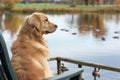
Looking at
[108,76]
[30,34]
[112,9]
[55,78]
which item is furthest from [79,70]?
[112,9]

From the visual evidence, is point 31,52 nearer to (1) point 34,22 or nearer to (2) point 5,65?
(1) point 34,22

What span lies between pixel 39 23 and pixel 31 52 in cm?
29

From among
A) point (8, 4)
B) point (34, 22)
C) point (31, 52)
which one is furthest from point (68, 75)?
Result: point (8, 4)

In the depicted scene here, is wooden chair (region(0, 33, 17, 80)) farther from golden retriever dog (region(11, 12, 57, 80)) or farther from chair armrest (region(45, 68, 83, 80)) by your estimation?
golden retriever dog (region(11, 12, 57, 80))

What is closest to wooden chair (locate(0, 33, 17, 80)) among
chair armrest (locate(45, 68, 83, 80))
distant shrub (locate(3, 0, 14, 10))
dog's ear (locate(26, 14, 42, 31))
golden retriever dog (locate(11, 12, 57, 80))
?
chair armrest (locate(45, 68, 83, 80))

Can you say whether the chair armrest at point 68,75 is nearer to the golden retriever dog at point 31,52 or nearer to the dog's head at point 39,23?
the golden retriever dog at point 31,52

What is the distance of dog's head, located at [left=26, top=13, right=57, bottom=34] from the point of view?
3.60 m

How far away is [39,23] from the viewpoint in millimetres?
3650

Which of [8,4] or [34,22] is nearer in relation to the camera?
[34,22]

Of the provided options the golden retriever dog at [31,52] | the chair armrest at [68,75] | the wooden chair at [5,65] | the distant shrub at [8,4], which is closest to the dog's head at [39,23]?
the golden retriever dog at [31,52]

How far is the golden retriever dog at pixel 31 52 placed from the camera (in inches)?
137

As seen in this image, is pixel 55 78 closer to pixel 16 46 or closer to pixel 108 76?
pixel 16 46

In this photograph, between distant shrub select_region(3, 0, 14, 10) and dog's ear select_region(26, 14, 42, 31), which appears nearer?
dog's ear select_region(26, 14, 42, 31)

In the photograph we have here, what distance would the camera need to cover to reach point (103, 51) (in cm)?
2127
